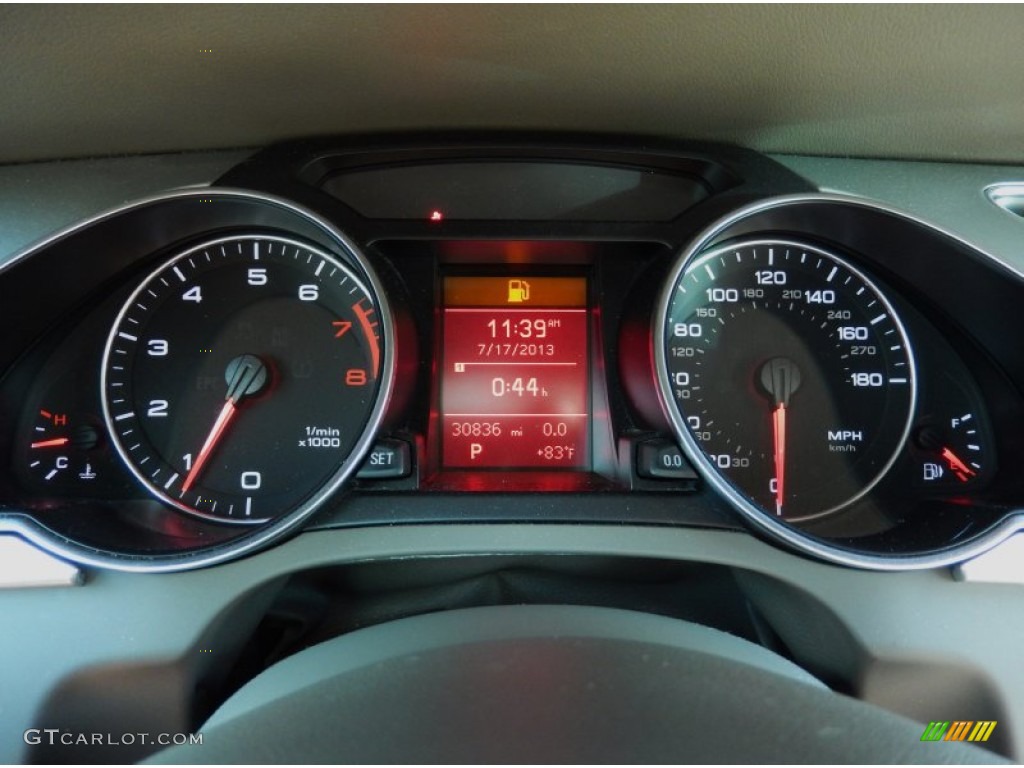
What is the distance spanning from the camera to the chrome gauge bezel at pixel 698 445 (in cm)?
200

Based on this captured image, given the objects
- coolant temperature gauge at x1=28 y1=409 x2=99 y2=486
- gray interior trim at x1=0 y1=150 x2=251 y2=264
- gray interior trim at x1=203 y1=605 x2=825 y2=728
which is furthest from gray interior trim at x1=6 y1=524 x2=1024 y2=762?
gray interior trim at x1=0 y1=150 x2=251 y2=264

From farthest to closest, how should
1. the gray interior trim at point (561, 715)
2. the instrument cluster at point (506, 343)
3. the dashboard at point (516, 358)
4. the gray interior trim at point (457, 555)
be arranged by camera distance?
the instrument cluster at point (506, 343) < the dashboard at point (516, 358) < the gray interior trim at point (457, 555) < the gray interior trim at point (561, 715)

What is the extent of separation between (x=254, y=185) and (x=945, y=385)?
1.84 meters

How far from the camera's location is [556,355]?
8.15 feet

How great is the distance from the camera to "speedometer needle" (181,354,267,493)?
2369 mm

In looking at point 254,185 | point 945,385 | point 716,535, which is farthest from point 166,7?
point 945,385

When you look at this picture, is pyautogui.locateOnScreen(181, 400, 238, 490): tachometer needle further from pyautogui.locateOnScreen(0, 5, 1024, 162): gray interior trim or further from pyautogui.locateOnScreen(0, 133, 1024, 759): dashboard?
pyautogui.locateOnScreen(0, 5, 1024, 162): gray interior trim

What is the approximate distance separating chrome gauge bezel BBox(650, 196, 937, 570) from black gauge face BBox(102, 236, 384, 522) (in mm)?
740

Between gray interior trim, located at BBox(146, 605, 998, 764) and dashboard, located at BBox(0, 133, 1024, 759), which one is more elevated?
dashboard, located at BBox(0, 133, 1024, 759)

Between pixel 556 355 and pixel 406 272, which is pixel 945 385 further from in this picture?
pixel 406 272

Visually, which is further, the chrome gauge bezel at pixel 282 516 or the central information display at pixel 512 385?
the central information display at pixel 512 385

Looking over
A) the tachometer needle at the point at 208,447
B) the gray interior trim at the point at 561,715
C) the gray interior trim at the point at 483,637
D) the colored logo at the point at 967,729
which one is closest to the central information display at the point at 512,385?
the tachometer needle at the point at 208,447

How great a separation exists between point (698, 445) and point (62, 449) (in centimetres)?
161

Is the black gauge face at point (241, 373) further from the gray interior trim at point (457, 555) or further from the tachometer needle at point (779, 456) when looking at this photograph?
the tachometer needle at point (779, 456)
